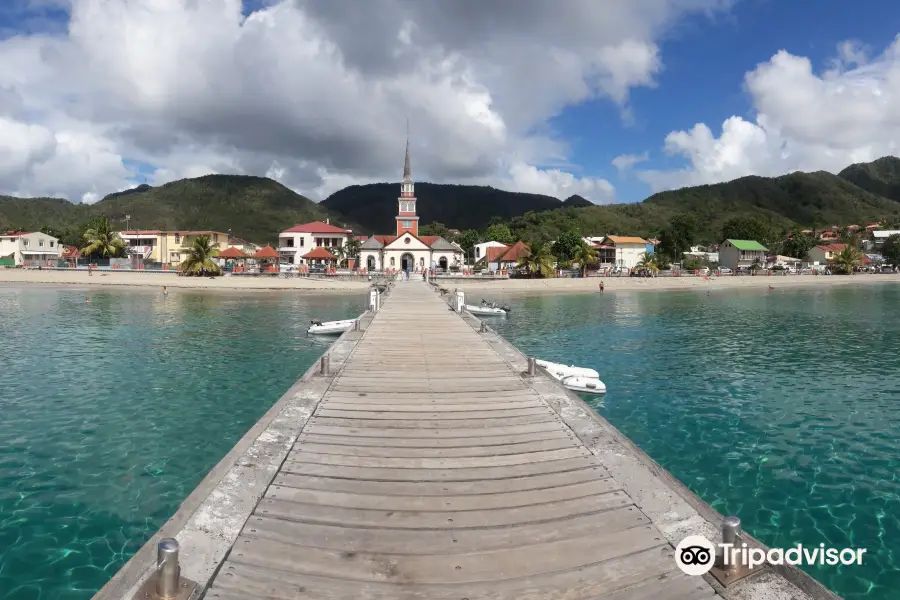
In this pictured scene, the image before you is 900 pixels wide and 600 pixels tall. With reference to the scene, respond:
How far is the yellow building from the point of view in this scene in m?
94.1

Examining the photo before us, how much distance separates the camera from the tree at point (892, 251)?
352 feet

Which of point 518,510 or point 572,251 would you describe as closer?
point 518,510

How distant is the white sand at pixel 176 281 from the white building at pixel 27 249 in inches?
949

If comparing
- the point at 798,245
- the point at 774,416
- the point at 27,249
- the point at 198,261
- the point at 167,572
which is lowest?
the point at 774,416

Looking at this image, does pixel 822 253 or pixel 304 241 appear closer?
pixel 304 241

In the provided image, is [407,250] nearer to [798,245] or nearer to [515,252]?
[515,252]

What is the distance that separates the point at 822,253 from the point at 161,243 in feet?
436

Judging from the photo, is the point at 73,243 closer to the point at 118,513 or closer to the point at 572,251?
the point at 572,251

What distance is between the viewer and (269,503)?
5.53 metres

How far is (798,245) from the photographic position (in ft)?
367

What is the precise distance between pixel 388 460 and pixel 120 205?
683 ft

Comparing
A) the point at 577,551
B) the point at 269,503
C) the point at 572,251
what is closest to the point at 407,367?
the point at 269,503

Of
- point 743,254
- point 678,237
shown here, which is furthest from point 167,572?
point 743,254

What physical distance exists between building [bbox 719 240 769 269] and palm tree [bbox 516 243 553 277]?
5305 cm
